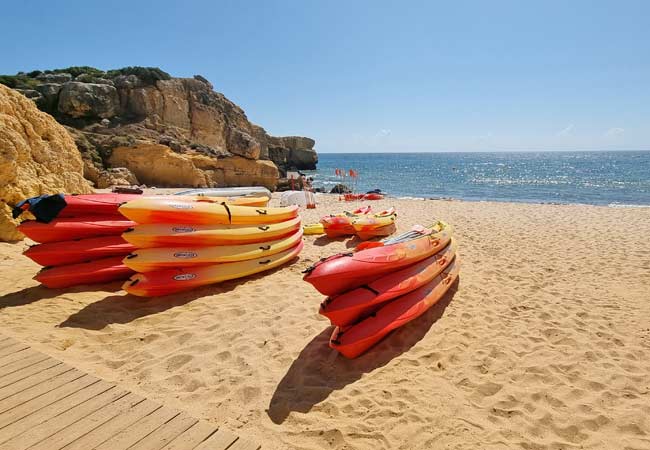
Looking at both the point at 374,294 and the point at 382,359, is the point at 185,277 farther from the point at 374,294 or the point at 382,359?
the point at 382,359

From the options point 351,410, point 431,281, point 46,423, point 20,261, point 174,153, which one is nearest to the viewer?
point 46,423

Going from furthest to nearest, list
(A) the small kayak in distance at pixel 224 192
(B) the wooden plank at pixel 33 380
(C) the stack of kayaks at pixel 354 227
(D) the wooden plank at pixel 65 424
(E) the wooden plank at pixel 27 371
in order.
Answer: (C) the stack of kayaks at pixel 354 227 → (A) the small kayak in distance at pixel 224 192 → (E) the wooden plank at pixel 27 371 → (B) the wooden plank at pixel 33 380 → (D) the wooden plank at pixel 65 424

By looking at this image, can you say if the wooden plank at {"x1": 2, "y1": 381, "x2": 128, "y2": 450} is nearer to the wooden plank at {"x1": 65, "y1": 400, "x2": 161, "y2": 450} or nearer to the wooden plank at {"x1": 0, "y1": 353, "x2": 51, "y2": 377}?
the wooden plank at {"x1": 65, "y1": 400, "x2": 161, "y2": 450}

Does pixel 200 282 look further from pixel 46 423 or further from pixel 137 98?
pixel 137 98

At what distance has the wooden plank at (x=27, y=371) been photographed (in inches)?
99.5

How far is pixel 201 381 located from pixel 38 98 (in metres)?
26.9

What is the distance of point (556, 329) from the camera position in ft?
13.3

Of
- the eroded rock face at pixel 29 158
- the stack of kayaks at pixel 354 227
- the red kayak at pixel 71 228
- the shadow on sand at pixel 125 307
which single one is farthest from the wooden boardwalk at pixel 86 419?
the stack of kayaks at pixel 354 227

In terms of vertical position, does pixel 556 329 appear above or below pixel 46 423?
below

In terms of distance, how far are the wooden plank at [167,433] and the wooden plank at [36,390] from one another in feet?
3.45

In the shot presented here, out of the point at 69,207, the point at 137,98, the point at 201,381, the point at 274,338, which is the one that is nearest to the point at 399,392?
the point at 274,338

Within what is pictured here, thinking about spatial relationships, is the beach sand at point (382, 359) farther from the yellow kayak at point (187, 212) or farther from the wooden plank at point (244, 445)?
the yellow kayak at point (187, 212)

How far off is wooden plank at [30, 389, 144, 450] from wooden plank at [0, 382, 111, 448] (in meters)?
0.11

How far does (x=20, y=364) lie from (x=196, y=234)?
242 cm
